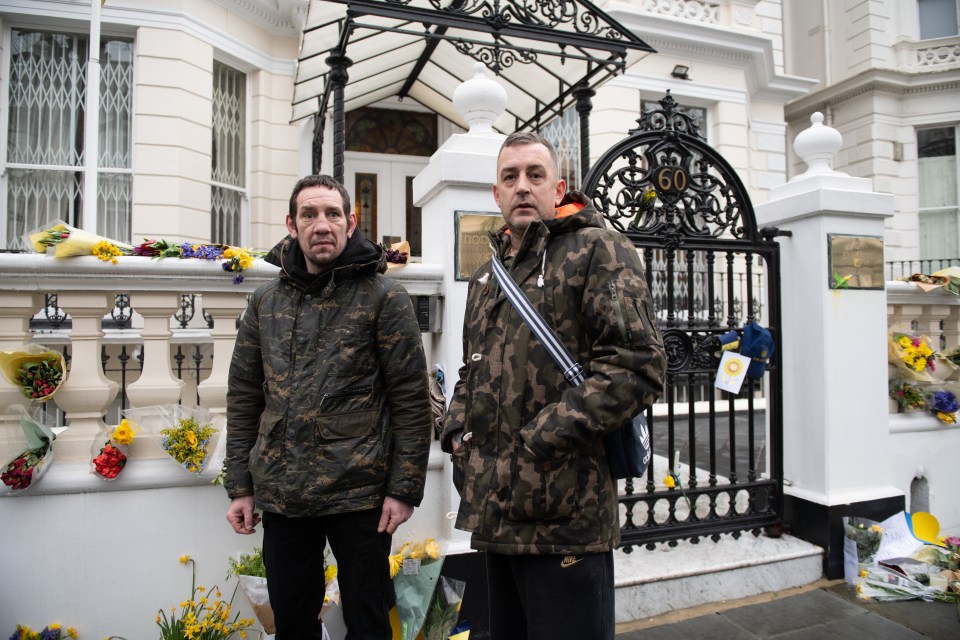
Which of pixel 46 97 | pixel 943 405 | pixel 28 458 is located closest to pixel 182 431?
pixel 28 458

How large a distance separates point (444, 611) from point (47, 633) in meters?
1.78

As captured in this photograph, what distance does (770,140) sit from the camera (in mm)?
10977

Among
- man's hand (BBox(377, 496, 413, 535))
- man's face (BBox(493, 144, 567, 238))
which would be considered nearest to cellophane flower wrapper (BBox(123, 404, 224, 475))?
man's hand (BBox(377, 496, 413, 535))

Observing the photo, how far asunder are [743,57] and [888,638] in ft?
32.8

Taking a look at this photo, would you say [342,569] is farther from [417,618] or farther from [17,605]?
[17,605]

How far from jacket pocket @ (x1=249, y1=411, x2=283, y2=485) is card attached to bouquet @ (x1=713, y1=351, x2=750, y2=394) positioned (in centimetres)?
270

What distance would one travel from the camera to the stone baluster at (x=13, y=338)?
2570mm

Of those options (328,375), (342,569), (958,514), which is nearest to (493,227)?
(328,375)

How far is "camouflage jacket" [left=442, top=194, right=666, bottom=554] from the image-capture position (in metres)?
1.68

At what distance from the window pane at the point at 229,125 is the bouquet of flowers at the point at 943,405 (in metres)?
8.05

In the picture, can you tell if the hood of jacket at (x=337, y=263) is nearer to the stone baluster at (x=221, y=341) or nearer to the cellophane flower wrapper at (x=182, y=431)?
the stone baluster at (x=221, y=341)

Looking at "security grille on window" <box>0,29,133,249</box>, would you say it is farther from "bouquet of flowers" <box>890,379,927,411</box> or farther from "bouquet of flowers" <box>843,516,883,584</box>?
"bouquet of flowers" <box>890,379,927,411</box>

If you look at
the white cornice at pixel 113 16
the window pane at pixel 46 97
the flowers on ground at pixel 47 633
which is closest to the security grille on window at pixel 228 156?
the white cornice at pixel 113 16

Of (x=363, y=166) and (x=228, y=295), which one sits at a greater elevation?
(x=363, y=166)
